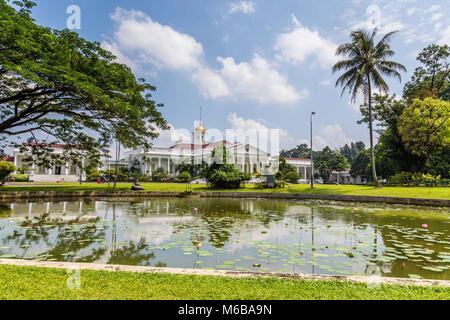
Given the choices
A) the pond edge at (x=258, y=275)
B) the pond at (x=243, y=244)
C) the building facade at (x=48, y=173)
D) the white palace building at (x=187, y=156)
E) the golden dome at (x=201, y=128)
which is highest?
the golden dome at (x=201, y=128)

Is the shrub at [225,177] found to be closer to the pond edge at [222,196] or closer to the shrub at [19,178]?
the pond edge at [222,196]

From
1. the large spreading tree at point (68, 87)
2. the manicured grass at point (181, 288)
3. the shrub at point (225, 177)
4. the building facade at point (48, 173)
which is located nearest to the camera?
the manicured grass at point (181, 288)

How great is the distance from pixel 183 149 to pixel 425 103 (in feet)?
142

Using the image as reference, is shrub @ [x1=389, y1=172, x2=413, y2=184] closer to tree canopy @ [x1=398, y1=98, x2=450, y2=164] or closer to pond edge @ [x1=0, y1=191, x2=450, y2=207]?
tree canopy @ [x1=398, y1=98, x2=450, y2=164]

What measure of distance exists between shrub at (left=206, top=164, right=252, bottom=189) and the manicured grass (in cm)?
2333

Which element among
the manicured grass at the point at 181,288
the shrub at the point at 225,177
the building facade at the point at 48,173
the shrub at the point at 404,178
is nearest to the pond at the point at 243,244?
the manicured grass at the point at 181,288

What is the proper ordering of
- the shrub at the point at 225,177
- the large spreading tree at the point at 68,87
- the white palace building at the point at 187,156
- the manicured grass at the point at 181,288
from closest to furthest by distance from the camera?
the manicured grass at the point at 181,288
the large spreading tree at the point at 68,87
the shrub at the point at 225,177
the white palace building at the point at 187,156

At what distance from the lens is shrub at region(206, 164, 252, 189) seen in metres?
27.2

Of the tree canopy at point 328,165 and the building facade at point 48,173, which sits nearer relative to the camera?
the building facade at point 48,173

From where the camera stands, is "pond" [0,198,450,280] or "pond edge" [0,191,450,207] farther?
"pond edge" [0,191,450,207]

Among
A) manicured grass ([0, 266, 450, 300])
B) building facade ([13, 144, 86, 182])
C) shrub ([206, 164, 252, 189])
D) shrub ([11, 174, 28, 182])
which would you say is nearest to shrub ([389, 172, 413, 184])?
shrub ([206, 164, 252, 189])

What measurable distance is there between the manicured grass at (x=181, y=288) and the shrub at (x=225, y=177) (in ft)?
76.5

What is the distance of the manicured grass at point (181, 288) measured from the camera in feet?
10.4
